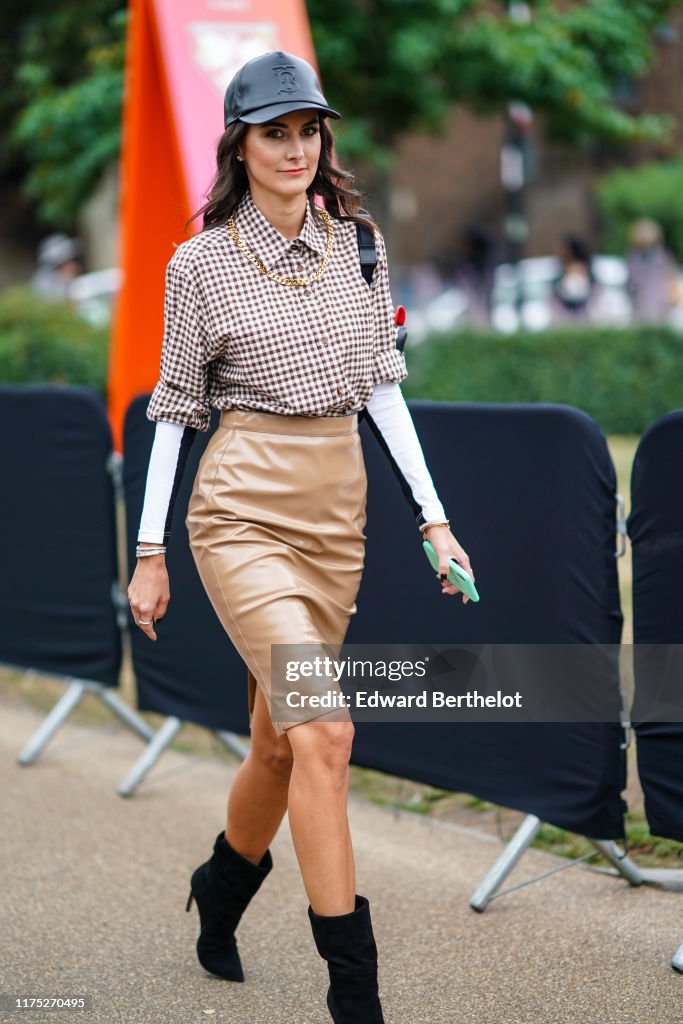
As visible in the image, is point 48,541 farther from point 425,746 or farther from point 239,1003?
point 239,1003

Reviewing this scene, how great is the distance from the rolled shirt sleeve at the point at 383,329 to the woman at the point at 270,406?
12mm

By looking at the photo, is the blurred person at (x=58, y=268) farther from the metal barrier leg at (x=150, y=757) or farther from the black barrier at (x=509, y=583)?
the black barrier at (x=509, y=583)

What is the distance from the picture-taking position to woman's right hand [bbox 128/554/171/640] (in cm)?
330

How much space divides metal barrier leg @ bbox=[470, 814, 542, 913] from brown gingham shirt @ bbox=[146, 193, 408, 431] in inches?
59.6

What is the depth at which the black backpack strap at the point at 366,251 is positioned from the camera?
337cm

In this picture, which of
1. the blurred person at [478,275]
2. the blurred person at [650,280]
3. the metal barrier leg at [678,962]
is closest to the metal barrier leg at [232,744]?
the metal barrier leg at [678,962]

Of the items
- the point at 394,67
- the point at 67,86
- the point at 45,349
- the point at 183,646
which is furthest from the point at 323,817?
the point at 67,86

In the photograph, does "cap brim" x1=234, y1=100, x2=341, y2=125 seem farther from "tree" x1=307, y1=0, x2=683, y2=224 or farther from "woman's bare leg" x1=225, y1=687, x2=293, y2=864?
"tree" x1=307, y1=0, x2=683, y2=224

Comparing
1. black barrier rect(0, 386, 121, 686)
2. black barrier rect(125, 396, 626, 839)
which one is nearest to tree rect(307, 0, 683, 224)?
black barrier rect(0, 386, 121, 686)

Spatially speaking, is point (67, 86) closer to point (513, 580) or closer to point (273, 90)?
point (513, 580)

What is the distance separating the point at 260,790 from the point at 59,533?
2532 millimetres

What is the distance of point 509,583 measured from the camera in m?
4.11

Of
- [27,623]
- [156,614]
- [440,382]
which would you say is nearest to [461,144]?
[440,382]

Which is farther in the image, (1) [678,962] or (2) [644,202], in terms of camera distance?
(2) [644,202]
